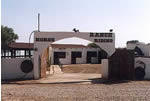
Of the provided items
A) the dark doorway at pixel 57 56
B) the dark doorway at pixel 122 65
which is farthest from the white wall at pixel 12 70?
the dark doorway at pixel 57 56

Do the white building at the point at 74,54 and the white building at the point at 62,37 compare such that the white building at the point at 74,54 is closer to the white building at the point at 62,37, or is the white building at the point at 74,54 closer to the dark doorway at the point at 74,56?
the dark doorway at the point at 74,56

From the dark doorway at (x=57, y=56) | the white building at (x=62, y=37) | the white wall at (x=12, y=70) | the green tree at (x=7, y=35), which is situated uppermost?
the green tree at (x=7, y=35)

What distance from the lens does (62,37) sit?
25625 millimetres

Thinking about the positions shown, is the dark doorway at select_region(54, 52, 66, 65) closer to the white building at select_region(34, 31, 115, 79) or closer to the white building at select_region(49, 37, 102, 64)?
the white building at select_region(49, 37, 102, 64)

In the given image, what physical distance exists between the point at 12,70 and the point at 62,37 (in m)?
4.86

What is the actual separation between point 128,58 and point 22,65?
8.51 metres

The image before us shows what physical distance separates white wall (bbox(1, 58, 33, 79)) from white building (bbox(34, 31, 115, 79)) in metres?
1.18

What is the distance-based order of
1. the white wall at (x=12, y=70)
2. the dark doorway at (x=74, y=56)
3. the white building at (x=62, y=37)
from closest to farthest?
1. the white wall at (x=12, y=70)
2. the white building at (x=62, y=37)
3. the dark doorway at (x=74, y=56)

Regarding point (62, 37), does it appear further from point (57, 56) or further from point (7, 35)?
point (7, 35)

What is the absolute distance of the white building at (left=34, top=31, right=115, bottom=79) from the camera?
24869 millimetres

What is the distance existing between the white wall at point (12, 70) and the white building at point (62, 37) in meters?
1.18

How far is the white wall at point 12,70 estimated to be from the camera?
24.8 m

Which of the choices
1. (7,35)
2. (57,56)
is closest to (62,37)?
(57,56)

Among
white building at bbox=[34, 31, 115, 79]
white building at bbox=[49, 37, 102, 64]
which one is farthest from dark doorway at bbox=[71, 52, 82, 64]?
white building at bbox=[34, 31, 115, 79]
